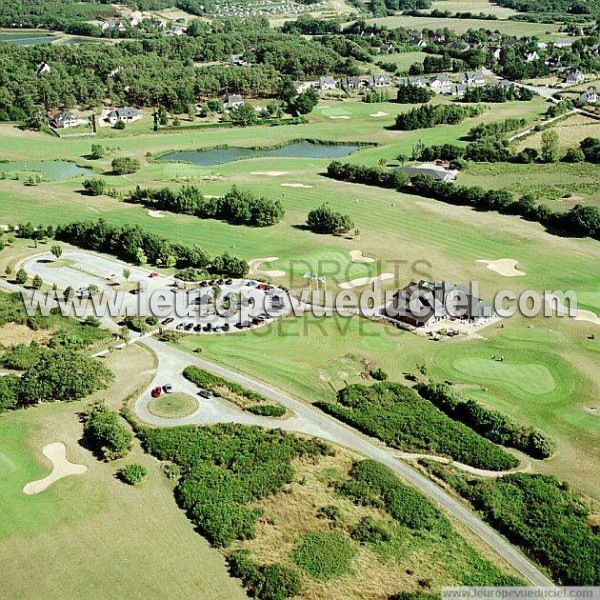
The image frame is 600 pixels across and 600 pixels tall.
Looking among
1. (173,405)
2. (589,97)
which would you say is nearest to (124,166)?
(173,405)

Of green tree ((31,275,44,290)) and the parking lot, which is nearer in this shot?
the parking lot

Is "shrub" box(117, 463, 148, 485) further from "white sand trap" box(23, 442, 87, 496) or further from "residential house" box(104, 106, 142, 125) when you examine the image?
"residential house" box(104, 106, 142, 125)

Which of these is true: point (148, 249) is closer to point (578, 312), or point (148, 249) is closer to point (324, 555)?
point (578, 312)

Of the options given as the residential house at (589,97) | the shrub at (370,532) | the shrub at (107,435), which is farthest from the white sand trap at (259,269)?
the residential house at (589,97)

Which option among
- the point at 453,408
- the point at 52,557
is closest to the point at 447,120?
the point at 453,408

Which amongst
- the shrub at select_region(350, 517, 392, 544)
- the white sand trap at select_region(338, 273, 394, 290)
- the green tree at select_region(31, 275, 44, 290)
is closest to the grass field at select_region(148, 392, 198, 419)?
the shrub at select_region(350, 517, 392, 544)

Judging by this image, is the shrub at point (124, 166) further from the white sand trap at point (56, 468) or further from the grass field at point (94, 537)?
the white sand trap at point (56, 468)
